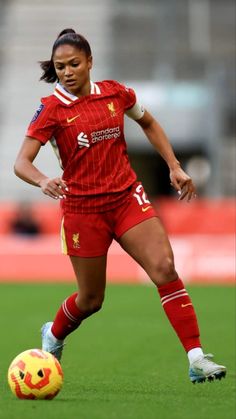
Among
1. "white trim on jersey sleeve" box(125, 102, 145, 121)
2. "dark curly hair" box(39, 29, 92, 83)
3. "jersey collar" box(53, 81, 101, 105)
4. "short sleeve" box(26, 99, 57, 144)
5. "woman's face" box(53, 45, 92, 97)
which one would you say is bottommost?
"white trim on jersey sleeve" box(125, 102, 145, 121)

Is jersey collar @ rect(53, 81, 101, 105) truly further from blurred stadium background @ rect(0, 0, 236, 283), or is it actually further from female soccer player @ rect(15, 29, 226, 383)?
blurred stadium background @ rect(0, 0, 236, 283)

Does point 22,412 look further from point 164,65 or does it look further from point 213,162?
point 164,65

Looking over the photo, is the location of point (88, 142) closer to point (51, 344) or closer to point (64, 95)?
point (64, 95)

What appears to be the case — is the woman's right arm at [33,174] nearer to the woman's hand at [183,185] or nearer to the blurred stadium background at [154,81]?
the woman's hand at [183,185]

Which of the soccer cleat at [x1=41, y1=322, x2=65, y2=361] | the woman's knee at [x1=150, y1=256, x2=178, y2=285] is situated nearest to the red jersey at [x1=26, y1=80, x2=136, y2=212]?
the woman's knee at [x1=150, y1=256, x2=178, y2=285]

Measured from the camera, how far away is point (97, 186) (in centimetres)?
698

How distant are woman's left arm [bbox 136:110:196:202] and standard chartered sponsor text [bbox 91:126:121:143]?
501mm

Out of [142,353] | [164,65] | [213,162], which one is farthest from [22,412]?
[164,65]

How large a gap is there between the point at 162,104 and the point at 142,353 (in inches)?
667

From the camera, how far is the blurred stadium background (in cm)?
2497

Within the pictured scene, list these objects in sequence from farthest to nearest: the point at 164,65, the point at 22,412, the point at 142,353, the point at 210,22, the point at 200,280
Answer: the point at 210,22 < the point at 164,65 < the point at 200,280 < the point at 142,353 < the point at 22,412

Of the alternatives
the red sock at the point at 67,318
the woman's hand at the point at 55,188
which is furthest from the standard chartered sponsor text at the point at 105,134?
the red sock at the point at 67,318

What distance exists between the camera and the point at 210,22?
29.4 metres

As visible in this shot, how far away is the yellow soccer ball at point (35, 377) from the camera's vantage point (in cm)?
608
